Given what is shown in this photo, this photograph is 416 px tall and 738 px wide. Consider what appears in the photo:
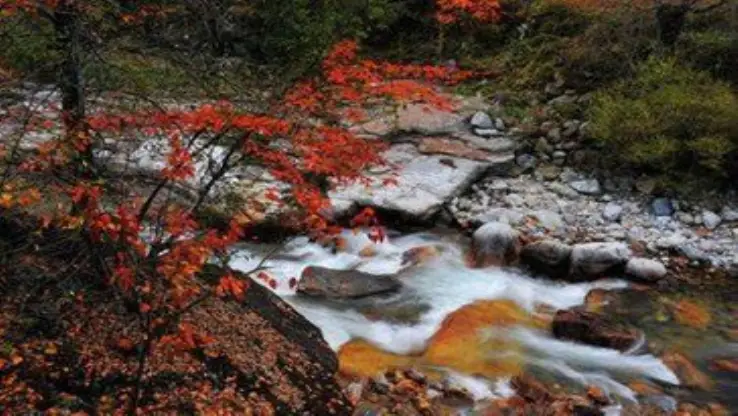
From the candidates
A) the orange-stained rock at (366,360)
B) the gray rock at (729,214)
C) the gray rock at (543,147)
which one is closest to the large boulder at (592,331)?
the orange-stained rock at (366,360)

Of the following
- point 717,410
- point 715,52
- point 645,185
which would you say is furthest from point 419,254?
point 715,52

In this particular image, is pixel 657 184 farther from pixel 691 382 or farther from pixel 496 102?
pixel 691 382

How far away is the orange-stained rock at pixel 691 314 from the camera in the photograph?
27.4 ft

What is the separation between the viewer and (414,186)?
11.0 meters

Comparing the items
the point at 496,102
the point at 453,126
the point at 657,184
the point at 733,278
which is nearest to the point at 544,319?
the point at 733,278

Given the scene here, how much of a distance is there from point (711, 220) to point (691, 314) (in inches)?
89.5

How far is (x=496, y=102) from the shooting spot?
13.1m

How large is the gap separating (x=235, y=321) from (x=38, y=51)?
4.20 m

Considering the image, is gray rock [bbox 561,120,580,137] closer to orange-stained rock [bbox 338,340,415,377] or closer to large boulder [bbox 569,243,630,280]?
large boulder [bbox 569,243,630,280]

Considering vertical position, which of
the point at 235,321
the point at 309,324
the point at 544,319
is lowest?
the point at 544,319

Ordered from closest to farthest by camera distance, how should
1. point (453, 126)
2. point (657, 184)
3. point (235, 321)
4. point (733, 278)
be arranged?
point (235, 321) → point (733, 278) → point (657, 184) → point (453, 126)

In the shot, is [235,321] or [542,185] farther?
[542,185]

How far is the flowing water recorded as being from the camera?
731 centimetres

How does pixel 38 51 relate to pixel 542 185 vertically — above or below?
above
